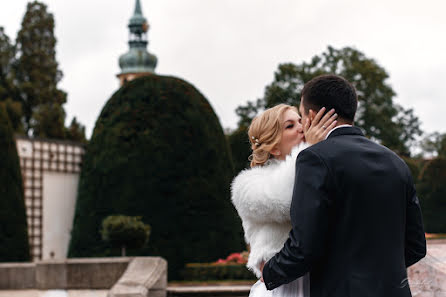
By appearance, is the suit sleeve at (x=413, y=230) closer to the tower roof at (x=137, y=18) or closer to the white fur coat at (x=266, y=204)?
the white fur coat at (x=266, y=204)

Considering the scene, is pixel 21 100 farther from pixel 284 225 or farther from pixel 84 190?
pixel 284 225

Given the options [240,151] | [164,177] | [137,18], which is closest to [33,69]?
[240,151]

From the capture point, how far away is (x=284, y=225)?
2627mm

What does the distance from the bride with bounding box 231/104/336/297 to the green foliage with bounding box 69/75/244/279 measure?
10.3m

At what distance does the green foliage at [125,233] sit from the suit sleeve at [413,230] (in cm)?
892

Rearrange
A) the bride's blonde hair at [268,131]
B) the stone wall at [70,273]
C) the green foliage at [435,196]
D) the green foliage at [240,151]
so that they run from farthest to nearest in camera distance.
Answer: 1. the green foliage at [435,196]
2. the green foliage at [240,151]
3. the stone wall at [70,273]
4. the bride's blonde hair at [268,131]

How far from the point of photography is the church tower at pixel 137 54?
49938 millimetres

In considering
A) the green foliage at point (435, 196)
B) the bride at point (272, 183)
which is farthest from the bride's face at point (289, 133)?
the green foliage at point (435, 196)

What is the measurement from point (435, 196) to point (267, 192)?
66.4ft

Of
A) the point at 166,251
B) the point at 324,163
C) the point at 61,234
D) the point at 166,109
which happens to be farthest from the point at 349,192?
the point at 61,234

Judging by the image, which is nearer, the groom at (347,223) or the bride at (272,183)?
the groom at (347,223)

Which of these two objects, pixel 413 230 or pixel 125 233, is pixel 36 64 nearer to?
pixel 125 233

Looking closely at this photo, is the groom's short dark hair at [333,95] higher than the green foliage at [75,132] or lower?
lower

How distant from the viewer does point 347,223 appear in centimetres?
229
